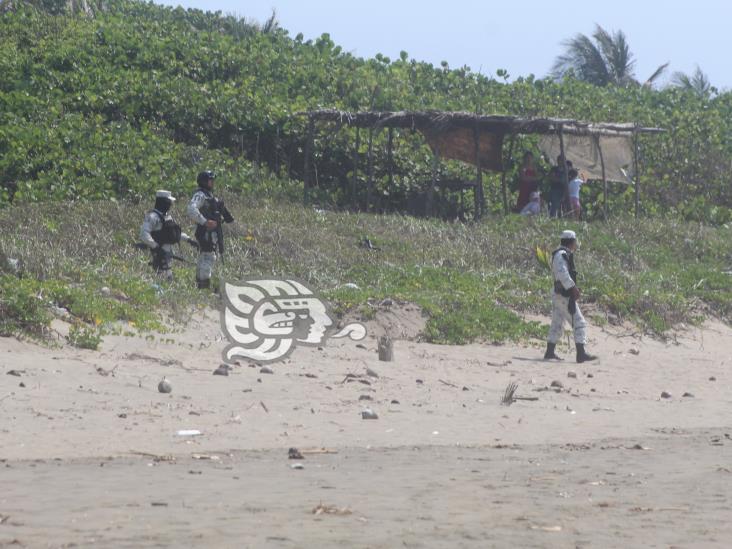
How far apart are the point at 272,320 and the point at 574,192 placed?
34.7ft

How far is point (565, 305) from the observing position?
559 inches

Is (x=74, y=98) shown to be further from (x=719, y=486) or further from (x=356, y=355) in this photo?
(x=719, y=486)

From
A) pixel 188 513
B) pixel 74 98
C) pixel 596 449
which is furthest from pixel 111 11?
pixel 188 513

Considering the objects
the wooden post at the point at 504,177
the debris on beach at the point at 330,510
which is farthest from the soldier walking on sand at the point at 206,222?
the wooden post at the point at 504,177

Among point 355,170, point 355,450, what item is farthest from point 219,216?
point 355,170

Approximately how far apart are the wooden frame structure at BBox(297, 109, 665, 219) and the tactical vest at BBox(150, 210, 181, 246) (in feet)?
28.2

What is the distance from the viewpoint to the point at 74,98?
2448 centimetres

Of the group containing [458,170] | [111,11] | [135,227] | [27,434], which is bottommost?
[27,434]

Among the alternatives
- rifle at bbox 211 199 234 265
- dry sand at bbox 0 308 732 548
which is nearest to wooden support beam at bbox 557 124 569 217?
dry sand at bbox 0 308 732 548

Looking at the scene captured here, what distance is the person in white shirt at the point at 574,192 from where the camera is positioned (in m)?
22.9

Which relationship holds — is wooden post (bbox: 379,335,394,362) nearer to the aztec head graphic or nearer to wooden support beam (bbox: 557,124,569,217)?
the aztec head graphic

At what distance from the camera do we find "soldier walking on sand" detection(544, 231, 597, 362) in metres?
14.1

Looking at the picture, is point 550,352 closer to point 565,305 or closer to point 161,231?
point 565,305

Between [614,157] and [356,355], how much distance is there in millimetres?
12561
